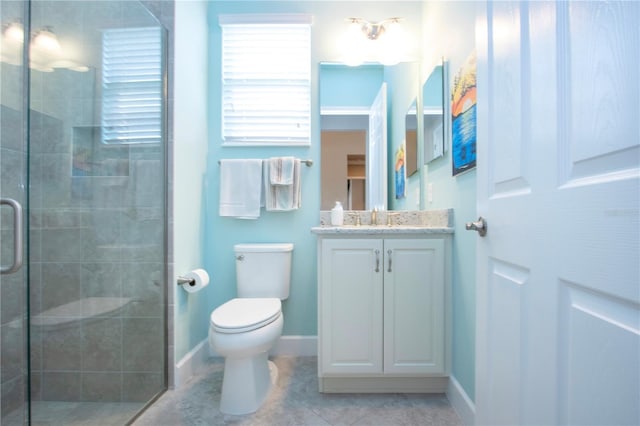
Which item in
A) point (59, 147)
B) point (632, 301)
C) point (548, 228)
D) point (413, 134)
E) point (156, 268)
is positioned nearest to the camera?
point (632, 301)

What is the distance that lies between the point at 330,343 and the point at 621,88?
1.45 m

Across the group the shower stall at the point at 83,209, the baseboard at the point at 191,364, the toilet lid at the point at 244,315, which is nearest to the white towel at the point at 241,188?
the shower stall at the point at 83,209

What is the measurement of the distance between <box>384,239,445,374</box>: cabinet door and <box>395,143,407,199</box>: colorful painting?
560mm

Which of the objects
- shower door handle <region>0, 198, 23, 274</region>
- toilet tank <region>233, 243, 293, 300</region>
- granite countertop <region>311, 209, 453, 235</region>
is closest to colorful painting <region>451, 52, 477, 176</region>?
granite countertop <region>311, 209, 453, 235</region>

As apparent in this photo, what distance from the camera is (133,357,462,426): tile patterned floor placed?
1375 millimetres

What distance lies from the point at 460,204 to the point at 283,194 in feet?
3.56

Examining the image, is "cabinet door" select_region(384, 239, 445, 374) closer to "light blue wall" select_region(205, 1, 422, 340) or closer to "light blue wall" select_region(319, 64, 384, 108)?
"light blue wall" select_region(205, 1, 422, 340)

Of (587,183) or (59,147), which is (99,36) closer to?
(59,147)

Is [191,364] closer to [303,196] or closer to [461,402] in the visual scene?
[303,196]

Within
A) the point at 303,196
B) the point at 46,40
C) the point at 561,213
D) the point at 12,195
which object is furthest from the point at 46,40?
the point at 561,213

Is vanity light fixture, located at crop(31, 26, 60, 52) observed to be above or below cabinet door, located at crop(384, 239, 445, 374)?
above

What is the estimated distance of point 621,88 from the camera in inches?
17.8

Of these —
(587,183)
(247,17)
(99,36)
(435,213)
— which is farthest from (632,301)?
(247,17)

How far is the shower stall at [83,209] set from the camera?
130 cm
